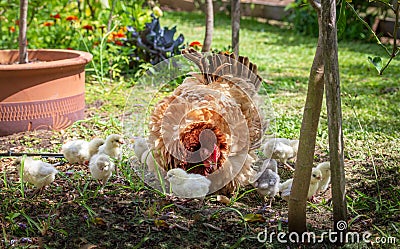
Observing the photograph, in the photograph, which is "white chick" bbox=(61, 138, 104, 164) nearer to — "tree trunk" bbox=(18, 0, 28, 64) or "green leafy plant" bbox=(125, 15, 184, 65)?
"tree trunk" bbox=(18, 0, 28, 64)

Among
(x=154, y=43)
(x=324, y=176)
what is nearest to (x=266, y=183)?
(x=324, y=176)

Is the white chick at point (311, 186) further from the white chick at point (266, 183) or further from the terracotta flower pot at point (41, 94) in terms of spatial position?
the terracotta flower pot at point (41, 94)

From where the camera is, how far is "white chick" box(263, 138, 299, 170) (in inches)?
116

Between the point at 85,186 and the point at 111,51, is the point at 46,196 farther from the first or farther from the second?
the point at 111,51

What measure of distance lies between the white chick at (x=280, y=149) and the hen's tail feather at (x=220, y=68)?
11.8 inches

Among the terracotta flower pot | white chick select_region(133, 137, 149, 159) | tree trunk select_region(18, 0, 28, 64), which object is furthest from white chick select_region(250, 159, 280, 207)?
tree trunk select_region(18, 0, 28, 64)

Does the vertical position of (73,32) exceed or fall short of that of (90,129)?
it exceeds it

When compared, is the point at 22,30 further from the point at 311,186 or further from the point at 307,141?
the point at 307,141

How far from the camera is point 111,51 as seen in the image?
5590mm

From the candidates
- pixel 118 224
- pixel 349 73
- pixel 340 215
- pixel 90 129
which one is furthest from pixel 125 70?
pixel 340 215

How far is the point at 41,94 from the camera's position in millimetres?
3799

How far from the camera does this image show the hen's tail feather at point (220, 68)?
2.88 m

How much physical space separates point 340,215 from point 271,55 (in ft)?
17.4

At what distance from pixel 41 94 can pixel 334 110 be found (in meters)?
2.31
